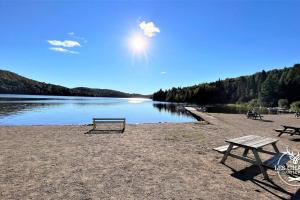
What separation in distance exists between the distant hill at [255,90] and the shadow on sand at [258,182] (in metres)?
64.7

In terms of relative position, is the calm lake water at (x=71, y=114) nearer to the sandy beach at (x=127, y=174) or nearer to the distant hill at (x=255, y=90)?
the sandy beach at (x=127, y=174)

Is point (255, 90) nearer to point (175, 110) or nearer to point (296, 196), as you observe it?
point (175, 110)

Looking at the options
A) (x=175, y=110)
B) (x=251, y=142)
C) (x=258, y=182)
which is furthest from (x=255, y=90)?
(x=258, y=182)

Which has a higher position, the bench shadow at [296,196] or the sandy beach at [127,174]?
the bench shadow at [296,196]

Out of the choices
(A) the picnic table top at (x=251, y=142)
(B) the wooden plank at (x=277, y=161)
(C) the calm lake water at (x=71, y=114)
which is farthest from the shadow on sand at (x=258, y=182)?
(C) the calm lake water at (x=71, y=114)

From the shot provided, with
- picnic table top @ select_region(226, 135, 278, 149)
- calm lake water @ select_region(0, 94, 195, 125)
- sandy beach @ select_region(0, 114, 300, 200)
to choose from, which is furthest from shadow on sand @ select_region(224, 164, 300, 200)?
calm lake water @ select_region(0, 94, 195, 125)

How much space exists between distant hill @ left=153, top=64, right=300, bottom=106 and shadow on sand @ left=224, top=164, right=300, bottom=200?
6474cm

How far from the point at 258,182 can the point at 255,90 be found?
90599mm

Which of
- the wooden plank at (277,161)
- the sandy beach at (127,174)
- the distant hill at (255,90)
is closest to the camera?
the sandy beach at (127,174)

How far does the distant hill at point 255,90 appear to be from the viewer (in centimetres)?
6319

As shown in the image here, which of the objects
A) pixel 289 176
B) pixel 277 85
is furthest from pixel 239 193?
pixel 277 85

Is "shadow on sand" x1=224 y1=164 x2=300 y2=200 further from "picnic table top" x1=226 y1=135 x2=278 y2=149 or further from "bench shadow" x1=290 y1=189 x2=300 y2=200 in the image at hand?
"picnic table top" x1=226 y1=135 x2=278 y2=149

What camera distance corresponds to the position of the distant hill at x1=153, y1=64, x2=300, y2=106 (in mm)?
63188

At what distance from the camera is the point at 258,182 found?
4.63m
